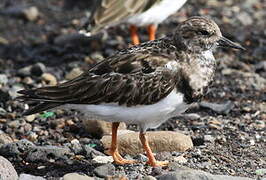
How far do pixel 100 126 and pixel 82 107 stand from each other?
1.15 m

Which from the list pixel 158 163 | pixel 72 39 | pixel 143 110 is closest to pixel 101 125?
pixel 158 163

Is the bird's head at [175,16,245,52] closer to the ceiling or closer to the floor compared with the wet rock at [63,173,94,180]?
closer to the ceiling

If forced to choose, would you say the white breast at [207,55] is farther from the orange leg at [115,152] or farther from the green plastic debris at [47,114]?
the green plastic debris at [47,114]

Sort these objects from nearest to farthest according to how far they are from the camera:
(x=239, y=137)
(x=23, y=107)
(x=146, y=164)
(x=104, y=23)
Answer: (x=146, y=164) → (x=239, y=137) → (x=23, y=107) → (x=104, y=23)

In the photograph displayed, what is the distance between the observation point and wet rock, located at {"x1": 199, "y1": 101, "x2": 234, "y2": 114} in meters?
7.30

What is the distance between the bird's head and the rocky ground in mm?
902

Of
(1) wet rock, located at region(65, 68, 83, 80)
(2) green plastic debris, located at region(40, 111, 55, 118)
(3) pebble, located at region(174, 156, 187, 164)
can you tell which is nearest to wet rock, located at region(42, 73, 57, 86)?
(1) wet rock, located at region(65, 68, 83, 80)

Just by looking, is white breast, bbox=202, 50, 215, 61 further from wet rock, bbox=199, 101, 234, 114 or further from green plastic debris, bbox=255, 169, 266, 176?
wet rock, bbox=199, 101, 234, 114

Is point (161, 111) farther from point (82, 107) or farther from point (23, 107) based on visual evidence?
point (23, 107)

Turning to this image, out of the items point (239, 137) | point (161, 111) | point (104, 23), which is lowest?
point (239, 137)

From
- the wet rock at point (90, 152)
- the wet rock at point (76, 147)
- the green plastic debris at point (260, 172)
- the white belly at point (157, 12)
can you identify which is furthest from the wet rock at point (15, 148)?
the white belly at point (157, 12)

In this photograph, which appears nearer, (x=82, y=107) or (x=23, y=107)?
(x=82, y=107)

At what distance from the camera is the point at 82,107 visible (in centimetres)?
544

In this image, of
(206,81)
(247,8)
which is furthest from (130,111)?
(247,8)
